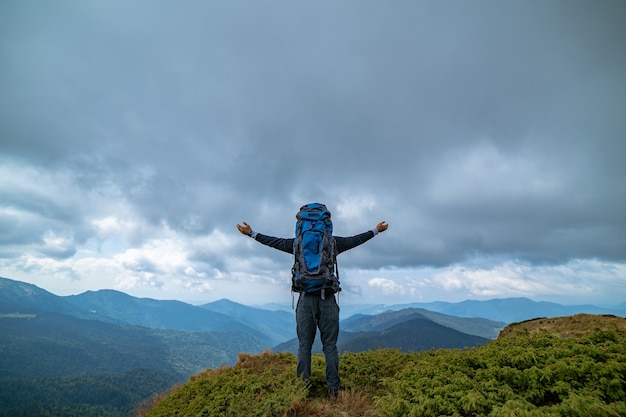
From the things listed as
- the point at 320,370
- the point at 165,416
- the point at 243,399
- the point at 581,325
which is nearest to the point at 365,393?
the point at 320,370

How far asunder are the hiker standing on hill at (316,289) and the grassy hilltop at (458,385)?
0.73m

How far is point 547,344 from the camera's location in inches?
328

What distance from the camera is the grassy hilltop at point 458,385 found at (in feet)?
17.8

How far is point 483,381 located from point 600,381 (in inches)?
71.8

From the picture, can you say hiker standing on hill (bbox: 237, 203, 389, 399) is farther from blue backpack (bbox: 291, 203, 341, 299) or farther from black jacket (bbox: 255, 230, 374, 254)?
black jacket (bbox: 255, 230, 374, 254)

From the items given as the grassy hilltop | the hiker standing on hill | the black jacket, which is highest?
the black jacket

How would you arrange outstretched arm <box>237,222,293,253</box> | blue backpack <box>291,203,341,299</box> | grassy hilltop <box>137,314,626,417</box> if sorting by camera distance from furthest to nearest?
outstretched arm <box>237,222,293,253</box>
blue backpack <box>291,203,341,299</box>
grassy hilltop <box>137,314,626,417</box>

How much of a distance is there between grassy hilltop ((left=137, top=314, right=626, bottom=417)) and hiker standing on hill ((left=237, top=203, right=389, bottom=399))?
729mm

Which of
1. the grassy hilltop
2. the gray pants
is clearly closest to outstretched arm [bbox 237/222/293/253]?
the gray pants

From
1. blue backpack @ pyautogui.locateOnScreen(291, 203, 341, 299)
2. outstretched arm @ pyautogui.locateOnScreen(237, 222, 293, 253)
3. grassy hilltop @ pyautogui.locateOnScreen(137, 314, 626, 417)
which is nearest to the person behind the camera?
grassy hilltop @ pyautogui.locateOnScreen(137, 314, 626, 417)

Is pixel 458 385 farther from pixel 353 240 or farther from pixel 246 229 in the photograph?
pixel 246 229

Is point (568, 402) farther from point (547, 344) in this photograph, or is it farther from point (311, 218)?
point (311, 218)

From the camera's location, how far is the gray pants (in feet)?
27.5

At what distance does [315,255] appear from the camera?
845 cm
